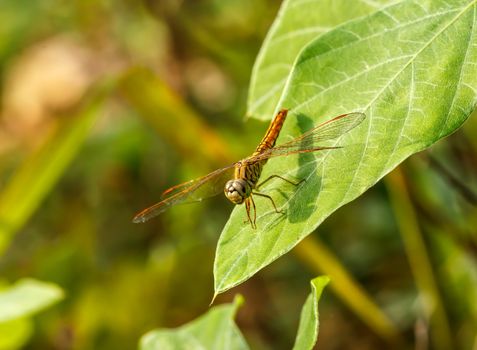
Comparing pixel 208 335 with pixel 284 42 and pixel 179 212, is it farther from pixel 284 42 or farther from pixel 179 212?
pixel 179 212

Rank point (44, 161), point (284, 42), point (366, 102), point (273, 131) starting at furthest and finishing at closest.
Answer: point (44, 161)
point (284, 42)
point (273, 131)
point (366, 102)

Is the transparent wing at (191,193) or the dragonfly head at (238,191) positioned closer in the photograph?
the dragonfly head at (238,191)

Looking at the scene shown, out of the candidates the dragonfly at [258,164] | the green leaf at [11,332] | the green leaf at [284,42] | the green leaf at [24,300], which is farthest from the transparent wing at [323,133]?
the green leaf at [11,332]

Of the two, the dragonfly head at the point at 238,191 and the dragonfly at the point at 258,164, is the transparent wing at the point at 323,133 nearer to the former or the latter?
the dragonfly at the point at 258,164

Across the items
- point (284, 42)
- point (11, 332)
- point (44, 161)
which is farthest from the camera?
point (44, 161)

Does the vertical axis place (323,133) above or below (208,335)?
above

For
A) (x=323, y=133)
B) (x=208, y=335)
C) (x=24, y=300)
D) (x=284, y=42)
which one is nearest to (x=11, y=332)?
(x=24, y=300)

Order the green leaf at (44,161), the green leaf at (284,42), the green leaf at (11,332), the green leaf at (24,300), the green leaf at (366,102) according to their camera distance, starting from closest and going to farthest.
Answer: the green leaf at (366,102)
the green leaf at (284,42)
the green leaf at (24,300)
the green leaf at (11,332)
the green leaf at (44,161)
